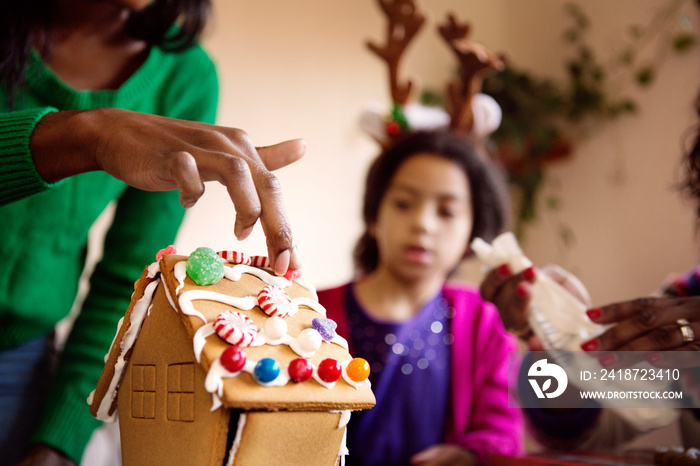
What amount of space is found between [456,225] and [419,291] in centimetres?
18

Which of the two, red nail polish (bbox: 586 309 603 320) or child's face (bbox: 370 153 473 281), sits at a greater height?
child's face (bbox: 370 153 473 281)

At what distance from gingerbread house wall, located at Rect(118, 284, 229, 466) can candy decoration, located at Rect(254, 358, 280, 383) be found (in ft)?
0.13

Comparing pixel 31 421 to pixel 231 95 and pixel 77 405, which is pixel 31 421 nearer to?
pixel 77 405

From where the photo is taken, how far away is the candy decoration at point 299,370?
0.44 m

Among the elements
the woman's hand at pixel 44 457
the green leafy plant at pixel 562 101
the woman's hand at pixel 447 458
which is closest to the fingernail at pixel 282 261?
the woman's hand at pixel 44 457

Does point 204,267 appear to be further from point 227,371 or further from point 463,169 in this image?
point 463,169

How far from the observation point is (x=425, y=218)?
1147 mm

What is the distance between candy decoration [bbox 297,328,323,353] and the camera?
1.54ft

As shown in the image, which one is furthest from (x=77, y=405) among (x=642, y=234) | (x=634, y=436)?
(x=642, y=234)

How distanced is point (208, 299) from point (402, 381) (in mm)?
805

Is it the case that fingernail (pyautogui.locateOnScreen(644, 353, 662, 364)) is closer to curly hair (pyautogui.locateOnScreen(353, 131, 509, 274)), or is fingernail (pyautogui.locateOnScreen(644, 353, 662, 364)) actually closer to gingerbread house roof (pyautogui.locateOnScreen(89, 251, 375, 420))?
gingerbread house roof (pyautogui.locateOnScreen(89, 251, 375, 420))

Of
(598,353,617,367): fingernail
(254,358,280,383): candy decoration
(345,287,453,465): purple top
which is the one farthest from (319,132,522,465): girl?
(254,358,280,383): candy decoration

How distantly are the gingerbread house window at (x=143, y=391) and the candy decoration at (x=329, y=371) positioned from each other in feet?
0.52

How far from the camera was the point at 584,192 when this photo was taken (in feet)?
7.20
